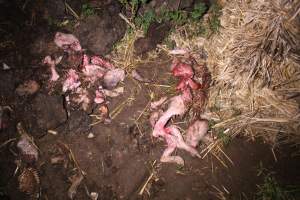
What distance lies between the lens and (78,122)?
12.3ft

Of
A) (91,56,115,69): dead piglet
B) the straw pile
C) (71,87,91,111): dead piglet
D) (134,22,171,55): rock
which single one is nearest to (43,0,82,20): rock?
(91,56,115,69): dead piglet

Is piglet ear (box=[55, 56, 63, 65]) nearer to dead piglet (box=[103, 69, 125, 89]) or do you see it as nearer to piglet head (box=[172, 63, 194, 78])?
dead piglet (box=[103, 69, 125, 89])

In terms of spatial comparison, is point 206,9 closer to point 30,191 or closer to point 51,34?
point 51,34

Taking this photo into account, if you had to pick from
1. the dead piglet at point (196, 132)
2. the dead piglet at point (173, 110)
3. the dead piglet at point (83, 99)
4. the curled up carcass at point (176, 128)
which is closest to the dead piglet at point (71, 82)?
the dead piglet at point (83, 99)

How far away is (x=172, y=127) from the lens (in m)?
3.71

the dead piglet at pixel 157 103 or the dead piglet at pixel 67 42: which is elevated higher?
the dead piglet at pixel 67 42

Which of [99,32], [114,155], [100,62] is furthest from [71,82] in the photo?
[114,155]

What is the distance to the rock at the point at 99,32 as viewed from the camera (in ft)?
13.6

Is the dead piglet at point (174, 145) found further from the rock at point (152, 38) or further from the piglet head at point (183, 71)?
the rock at point (152, 38)

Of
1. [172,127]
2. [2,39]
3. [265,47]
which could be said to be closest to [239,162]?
[172,127]

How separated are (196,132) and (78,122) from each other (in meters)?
1.51

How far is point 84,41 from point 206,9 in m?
1.87

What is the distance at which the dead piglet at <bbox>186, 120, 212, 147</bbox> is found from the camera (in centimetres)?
362

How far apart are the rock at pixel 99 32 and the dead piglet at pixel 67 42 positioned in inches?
3.2
